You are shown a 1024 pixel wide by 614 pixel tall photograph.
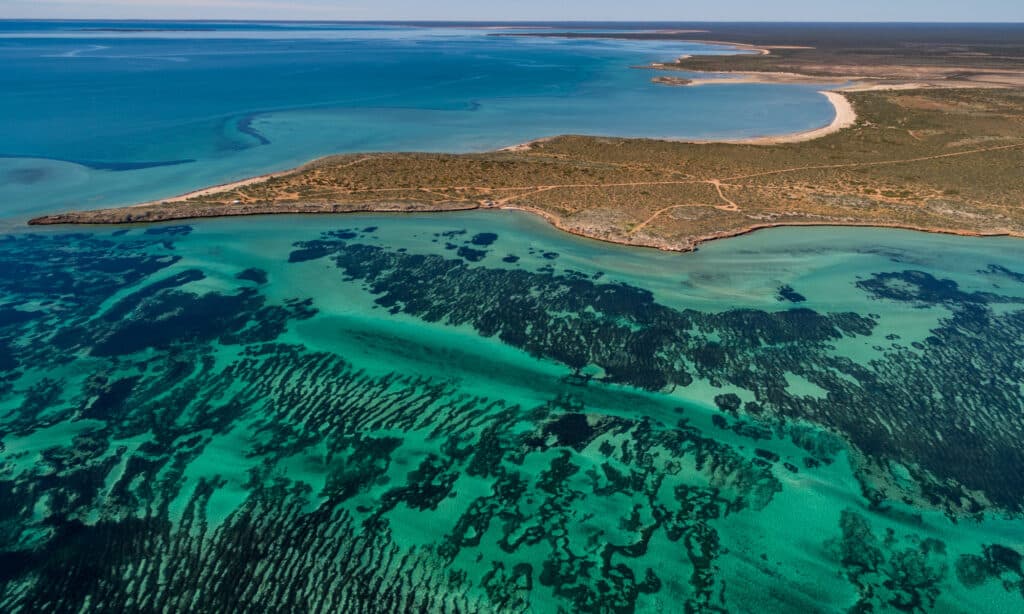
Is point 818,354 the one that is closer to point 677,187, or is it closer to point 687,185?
point 677,187

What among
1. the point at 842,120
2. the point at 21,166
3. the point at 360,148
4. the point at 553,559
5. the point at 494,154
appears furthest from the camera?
the point at 842,120

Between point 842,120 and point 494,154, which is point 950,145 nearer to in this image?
point 842,120

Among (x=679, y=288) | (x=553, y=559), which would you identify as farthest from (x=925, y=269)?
(x=553, y=559)

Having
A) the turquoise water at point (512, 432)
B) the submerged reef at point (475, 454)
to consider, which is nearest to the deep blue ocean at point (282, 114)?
the turquoise water at point (512, 432)

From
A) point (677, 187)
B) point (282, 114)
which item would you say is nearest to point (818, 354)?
point (677, 187)

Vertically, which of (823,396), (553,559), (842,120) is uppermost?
(842,120)

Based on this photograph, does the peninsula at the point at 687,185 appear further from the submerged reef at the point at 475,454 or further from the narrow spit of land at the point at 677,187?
the submerged reef at the point at 475,454
